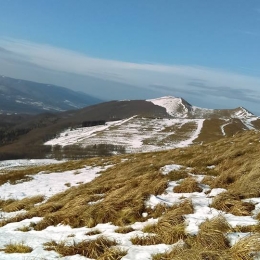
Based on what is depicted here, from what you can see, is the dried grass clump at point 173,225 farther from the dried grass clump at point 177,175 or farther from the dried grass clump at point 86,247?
the dried grass clump at point 177,175

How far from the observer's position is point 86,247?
785cm

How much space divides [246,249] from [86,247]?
402 cm

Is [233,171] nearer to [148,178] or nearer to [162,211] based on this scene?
[148,178]

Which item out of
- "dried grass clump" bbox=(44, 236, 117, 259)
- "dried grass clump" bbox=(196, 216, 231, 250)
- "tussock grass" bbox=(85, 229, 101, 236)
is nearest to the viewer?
"dried grass clump" bbox=(196, 216, 231, 250)

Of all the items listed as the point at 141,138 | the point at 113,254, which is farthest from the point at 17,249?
the point at 141,138

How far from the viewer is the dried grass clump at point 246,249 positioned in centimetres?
Answer: 618

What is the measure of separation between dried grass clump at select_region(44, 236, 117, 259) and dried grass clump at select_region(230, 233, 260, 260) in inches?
125

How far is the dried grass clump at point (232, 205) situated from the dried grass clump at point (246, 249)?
10.1ft

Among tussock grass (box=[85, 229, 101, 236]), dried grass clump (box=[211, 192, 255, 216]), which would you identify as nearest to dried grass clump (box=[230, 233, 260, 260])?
dried grass clump (box=[211, 192, 255, 216])

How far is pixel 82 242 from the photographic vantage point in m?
8.16

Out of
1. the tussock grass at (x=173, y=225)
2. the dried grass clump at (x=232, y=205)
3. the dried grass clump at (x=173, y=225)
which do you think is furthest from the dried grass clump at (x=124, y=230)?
the dried grass clump at (x=232, y=205)

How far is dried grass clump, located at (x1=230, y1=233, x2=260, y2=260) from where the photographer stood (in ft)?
20.3

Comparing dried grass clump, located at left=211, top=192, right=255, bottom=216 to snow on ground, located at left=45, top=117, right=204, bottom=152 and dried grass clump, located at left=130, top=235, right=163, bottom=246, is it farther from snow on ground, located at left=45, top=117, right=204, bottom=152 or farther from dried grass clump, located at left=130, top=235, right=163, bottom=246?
snow on ground, located at left=45, top=117, right=204, bottom=152

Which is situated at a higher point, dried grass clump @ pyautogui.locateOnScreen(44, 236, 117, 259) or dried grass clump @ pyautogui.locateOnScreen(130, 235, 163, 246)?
dried grass clump @ pyautogui.locateOnScreen(130, 235, 163, 246)
